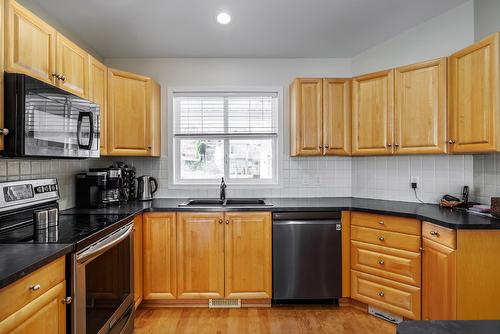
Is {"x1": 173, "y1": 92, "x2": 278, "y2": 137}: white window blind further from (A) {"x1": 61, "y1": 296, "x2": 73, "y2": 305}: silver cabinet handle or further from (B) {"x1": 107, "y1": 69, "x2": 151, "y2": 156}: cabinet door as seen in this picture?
(A) {"x1": 61, "y1": 296, "x2": 73, "y2": 305}: silver cabinet handle

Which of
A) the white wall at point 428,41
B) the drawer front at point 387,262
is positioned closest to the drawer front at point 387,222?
the drawer front at point 387,262

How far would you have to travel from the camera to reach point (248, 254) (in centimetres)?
260

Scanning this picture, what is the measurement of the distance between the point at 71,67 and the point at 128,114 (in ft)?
2.48

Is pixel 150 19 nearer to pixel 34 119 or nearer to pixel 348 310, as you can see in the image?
pixel 34 119

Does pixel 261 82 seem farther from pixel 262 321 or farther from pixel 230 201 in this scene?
pixel 262 321

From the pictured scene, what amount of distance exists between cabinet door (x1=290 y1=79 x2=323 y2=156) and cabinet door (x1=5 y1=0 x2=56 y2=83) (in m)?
2.05

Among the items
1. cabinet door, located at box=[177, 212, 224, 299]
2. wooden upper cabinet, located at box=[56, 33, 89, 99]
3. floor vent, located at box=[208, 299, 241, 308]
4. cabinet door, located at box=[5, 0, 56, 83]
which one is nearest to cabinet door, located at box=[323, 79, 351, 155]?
cabinet door, located at box=[177, 212, 224, 299]

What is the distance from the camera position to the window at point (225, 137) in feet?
10.6

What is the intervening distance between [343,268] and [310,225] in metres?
0.50

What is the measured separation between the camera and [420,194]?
2.77 meters

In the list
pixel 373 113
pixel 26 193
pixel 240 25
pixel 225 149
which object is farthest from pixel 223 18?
pixel 26 193

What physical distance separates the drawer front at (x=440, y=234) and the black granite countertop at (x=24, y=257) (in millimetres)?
2254

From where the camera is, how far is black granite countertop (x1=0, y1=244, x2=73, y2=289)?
1052mm

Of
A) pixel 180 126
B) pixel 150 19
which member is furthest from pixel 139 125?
pixel 150 19
